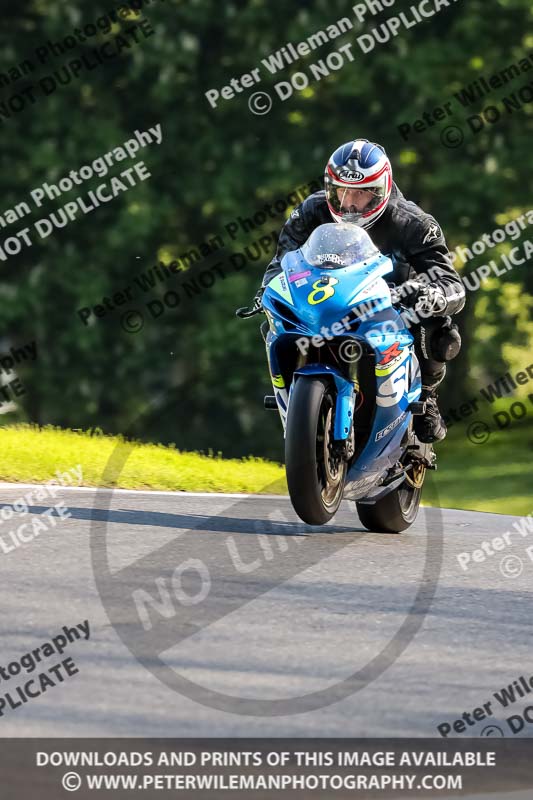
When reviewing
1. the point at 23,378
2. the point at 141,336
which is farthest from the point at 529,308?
the point at 23,378

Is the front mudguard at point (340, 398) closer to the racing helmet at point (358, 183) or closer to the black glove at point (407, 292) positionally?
the black glove at point (407, 292)

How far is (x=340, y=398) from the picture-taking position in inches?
299

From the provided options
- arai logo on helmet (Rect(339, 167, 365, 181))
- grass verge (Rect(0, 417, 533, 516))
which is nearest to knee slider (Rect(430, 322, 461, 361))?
arai logo on helmet (Rect(339, 167, 365, 181))

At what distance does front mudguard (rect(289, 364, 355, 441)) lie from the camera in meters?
7.50

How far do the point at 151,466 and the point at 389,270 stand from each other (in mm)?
4589
